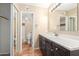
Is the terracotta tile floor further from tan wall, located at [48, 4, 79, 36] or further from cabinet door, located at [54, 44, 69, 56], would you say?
tan wall, located at [48, 4, 79, 36]

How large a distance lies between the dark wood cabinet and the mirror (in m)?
0.26

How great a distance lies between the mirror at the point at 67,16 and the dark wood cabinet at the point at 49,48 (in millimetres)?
259

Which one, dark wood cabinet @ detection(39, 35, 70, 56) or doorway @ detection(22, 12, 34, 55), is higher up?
doorway @ detection(22, 12, 34, 55)

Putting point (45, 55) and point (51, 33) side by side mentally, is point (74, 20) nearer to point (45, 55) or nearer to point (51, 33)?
point (51, 33)

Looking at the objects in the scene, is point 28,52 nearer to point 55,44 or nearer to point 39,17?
point 55,44

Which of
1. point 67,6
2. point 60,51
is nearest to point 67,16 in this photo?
point 67,6

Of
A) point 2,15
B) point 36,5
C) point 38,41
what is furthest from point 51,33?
point 2,15

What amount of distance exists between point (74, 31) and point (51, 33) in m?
0.33

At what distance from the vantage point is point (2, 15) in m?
Result: 1.67

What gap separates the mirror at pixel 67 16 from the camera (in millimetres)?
1652

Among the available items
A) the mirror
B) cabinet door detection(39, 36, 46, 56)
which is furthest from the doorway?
the mirror

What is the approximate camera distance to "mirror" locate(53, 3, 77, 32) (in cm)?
165

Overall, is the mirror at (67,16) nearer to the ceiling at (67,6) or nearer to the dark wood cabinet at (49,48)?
the ceiling at (67,6)

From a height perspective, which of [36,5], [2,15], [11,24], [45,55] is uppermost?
[36,5]
